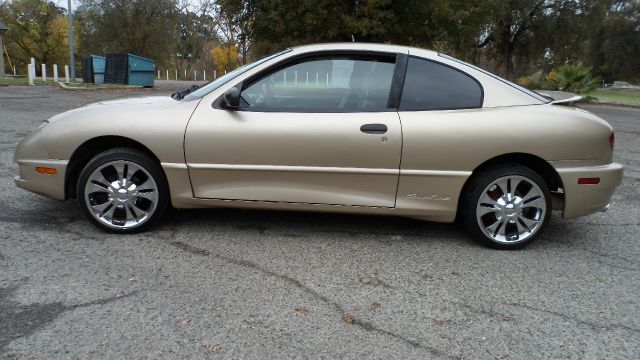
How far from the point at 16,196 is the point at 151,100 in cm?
189

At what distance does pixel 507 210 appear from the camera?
401cm

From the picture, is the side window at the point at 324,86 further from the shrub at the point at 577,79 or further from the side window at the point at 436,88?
the shrub at the point at 577,79

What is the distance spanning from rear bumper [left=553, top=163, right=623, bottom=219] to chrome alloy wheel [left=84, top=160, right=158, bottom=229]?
3.30 meters

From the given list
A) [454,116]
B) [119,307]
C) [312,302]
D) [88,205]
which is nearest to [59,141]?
[88,205]

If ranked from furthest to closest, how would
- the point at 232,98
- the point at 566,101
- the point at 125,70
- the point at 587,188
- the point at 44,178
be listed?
the point at 125,70 → the point at 566,101 → the point at 44,178 → the point at 587,188 → the point at 232,98

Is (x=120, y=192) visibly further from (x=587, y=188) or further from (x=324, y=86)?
(x=587, y=188)

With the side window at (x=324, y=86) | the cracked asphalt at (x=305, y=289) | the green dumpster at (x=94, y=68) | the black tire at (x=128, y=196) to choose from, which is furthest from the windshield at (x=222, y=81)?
the green dumpster at (x=94, y=68)

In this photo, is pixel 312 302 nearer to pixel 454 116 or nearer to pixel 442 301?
pixel 442 301

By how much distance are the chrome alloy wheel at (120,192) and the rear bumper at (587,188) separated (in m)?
3.30

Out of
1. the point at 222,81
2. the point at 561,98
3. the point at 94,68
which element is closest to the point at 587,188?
the point at 561,98

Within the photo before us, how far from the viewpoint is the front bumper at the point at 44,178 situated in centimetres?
407

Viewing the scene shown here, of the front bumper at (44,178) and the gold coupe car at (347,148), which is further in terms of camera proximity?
the front bumper at (44,178)

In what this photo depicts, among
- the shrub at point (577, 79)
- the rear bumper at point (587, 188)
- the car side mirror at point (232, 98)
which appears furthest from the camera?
the shrub at point (577, 79)

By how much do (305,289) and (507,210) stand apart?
1.84 metres
